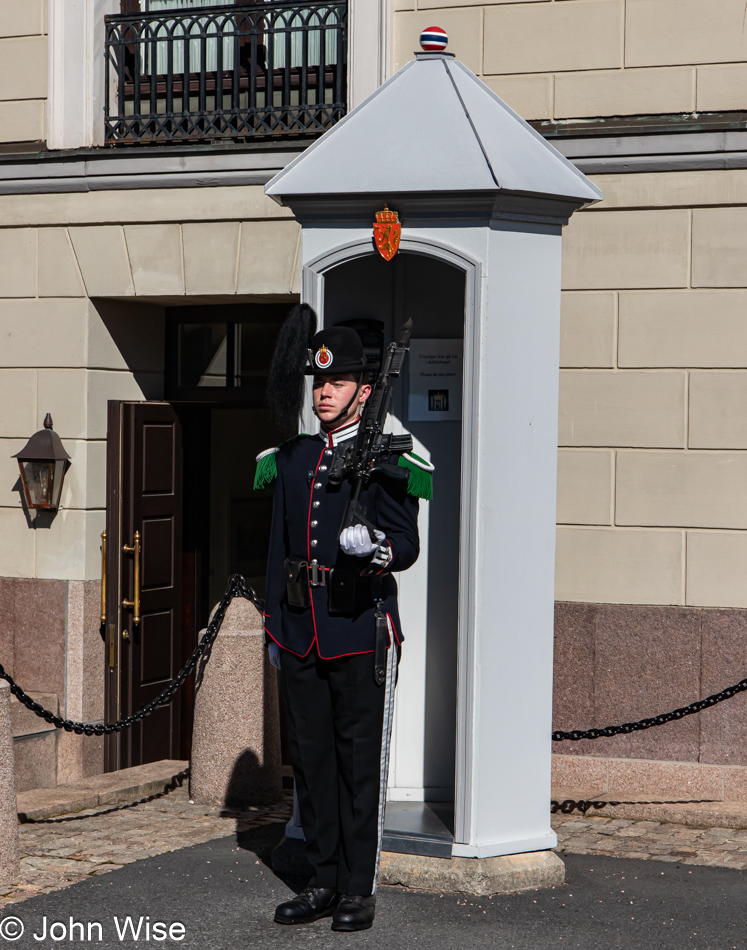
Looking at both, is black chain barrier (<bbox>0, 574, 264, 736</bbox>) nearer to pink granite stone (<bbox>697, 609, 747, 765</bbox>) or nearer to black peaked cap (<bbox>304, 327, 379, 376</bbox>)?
pink granite stone (<bbox>697, 609, 747, 765</bbox>)

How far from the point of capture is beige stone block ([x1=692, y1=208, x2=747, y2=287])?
7047 mm

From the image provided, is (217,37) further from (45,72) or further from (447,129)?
(447,129)

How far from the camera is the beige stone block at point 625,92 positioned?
7207 mm

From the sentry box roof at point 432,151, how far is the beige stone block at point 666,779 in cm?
322

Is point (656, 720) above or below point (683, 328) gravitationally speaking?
below

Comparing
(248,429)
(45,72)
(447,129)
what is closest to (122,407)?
(248,429)

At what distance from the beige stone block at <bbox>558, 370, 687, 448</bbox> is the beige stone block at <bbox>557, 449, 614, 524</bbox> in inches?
3.2

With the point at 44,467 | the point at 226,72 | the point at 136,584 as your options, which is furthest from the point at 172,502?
the point at 226,72

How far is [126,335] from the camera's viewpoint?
8.42 m

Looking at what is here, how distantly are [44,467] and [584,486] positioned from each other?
3.24m

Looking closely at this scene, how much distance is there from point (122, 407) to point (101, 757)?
7.03 feet

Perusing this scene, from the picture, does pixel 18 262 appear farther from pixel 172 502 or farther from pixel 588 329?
pixel 588 329

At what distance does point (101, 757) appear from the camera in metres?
8.22

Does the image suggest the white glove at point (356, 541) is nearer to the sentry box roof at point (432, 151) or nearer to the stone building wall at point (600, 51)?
the sentry box roof at point (432, 151)
